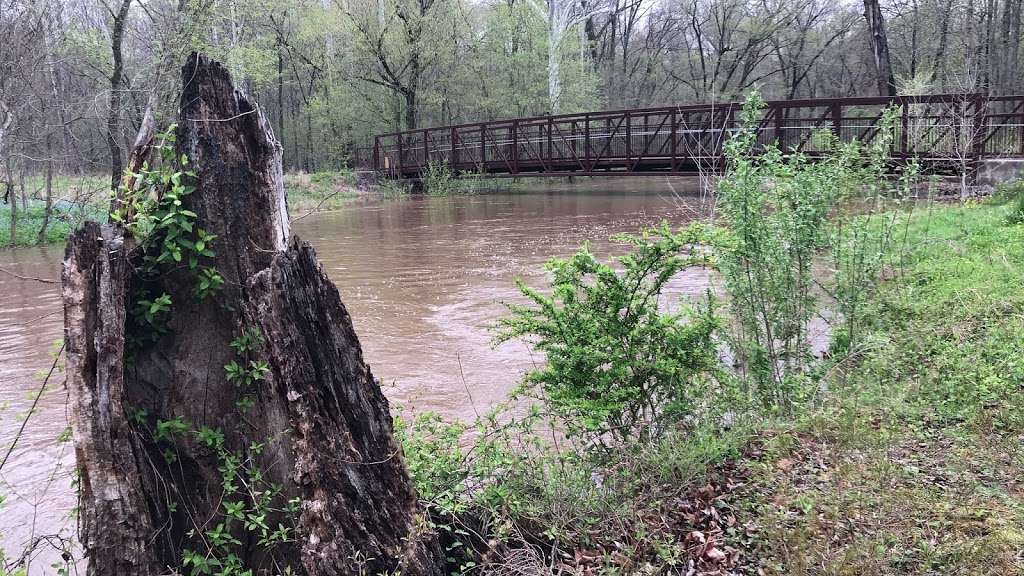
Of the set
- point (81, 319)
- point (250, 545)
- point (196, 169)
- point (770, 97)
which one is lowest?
point (250, 545)

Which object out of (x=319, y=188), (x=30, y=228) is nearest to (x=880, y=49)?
(x=319, y=188)

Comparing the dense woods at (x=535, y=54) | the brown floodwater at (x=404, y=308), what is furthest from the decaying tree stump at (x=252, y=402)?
the dense woods at (x=535, y=54)

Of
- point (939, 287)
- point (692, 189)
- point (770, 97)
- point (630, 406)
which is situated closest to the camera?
point (630, 406)

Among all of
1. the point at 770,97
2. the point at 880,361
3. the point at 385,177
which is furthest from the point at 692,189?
the point at 880,361

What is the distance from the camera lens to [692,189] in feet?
100

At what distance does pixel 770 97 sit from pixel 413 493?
160 ft

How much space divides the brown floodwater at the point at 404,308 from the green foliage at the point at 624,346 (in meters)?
1.45

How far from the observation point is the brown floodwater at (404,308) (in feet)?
16.8

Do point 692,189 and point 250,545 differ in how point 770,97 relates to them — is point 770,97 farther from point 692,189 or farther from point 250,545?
point 250,545

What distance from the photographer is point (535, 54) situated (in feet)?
120

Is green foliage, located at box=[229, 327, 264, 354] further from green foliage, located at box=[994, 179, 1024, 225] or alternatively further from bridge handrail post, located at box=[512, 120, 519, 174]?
bridge handrail post, located at box=[512, 120, 519, 174]

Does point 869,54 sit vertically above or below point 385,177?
above

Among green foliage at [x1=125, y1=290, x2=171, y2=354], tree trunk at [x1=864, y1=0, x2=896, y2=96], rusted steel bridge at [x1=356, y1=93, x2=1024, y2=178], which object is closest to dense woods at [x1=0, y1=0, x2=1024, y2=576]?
green foliage at [x1=125, y1=290, x2=171, y2=354]

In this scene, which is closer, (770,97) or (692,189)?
(692,189)
